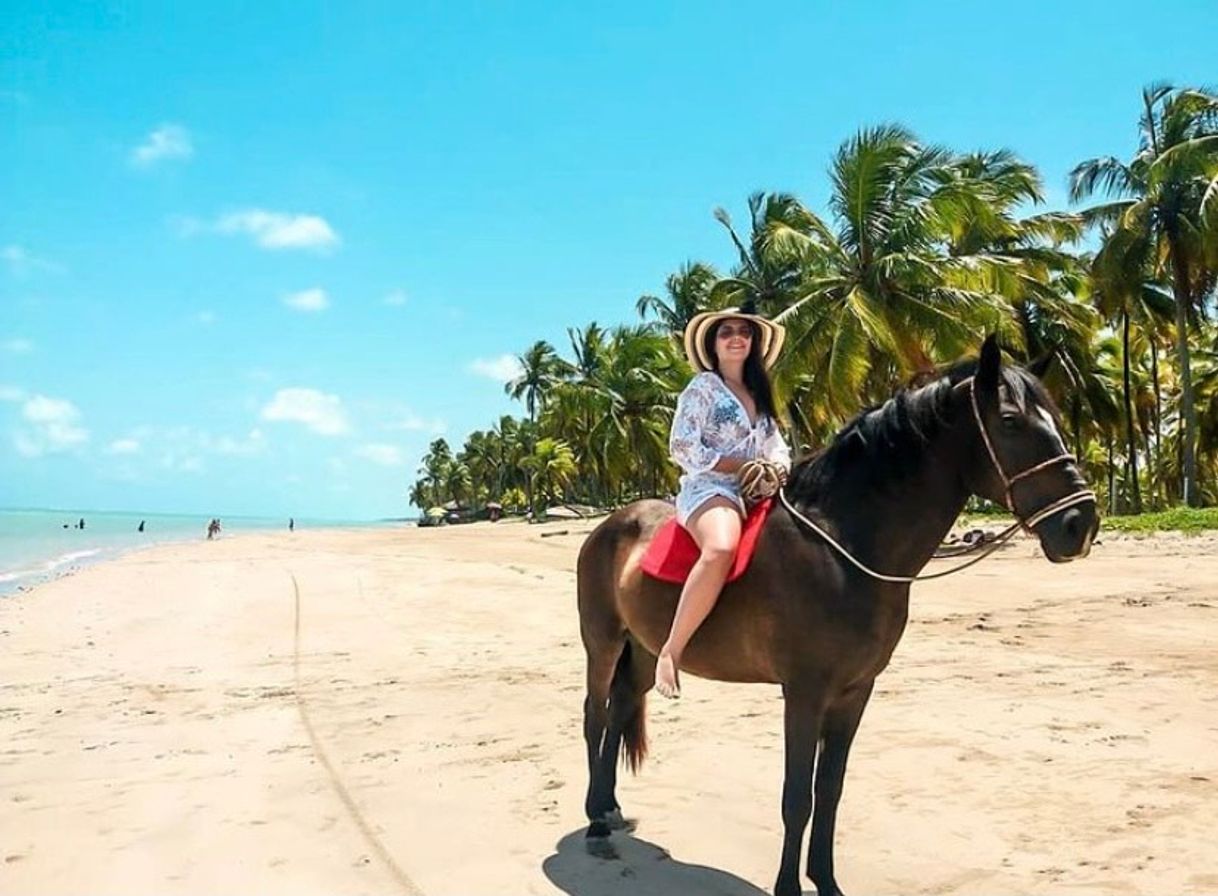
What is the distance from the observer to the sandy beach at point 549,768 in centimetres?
389

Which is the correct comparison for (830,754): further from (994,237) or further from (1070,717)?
(994,237)

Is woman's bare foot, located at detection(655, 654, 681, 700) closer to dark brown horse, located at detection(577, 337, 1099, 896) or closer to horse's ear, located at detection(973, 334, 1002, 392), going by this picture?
dark brown horse, located at detection(577, 337, 1099, 896)

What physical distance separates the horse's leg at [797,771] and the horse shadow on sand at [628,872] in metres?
0.47

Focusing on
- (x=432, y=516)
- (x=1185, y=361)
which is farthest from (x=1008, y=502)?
(x=432, y=516)

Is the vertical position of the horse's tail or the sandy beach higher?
the horse's tail

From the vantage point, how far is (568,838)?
433cm

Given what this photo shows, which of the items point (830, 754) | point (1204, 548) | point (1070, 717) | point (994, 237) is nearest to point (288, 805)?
point (830, 754)

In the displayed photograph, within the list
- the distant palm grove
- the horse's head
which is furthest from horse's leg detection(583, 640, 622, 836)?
the distant palm grove

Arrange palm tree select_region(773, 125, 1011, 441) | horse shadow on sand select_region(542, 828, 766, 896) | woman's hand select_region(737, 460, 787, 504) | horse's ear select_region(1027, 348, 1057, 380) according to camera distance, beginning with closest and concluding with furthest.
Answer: horse's ear select_region(1027, 348, 1057, 380)
woman's hand select_region(737, 460, 787, 504)
horse shadow on sand select_region(542, 828, 766, 896)
palm tree select_region(773, 125, 1011, 441)

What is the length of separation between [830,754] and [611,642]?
4.31 feet

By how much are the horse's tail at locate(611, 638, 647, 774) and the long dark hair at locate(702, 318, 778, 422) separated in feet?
4.72

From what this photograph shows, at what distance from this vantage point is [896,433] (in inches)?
135

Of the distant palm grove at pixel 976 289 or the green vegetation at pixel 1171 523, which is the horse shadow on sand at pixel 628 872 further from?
the green vegetation at pixel 1171 523

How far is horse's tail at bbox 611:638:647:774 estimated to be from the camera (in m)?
4.54
